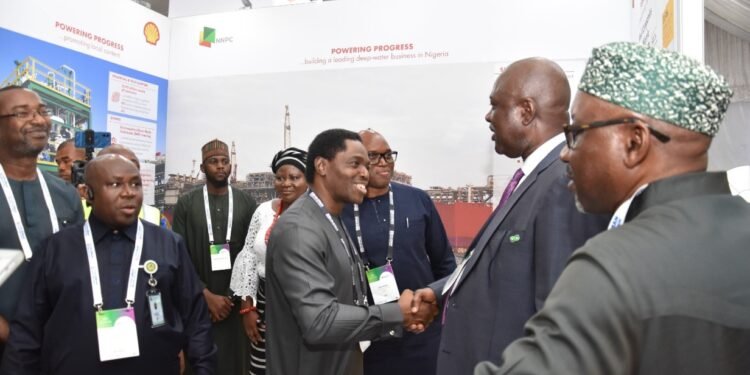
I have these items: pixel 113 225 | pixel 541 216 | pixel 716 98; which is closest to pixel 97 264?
pixel 113 225

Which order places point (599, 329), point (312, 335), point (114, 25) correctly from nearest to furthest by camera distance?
point (599, 329)
point (312, 335)
point (114, 25)

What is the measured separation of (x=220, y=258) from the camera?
4191 millimetres

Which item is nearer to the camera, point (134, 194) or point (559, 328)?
point (559, 328)

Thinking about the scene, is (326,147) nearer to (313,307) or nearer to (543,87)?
(313,307)

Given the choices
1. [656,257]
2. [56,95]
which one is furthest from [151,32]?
[656,257]

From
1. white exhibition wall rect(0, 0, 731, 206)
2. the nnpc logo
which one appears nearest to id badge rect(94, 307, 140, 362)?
white exhibition wall rect(0, 0, 731, 206)

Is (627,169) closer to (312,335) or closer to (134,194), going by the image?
(312,335)

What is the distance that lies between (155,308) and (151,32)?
4.36m

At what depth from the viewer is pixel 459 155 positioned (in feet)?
16.6

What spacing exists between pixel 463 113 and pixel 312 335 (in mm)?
3337

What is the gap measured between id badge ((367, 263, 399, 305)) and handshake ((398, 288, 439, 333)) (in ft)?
1.67

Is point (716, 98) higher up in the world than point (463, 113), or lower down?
lower down

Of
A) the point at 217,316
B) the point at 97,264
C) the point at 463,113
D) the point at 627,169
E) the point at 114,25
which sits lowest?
the point at 217,316

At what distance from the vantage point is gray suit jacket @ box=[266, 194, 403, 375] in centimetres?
212
